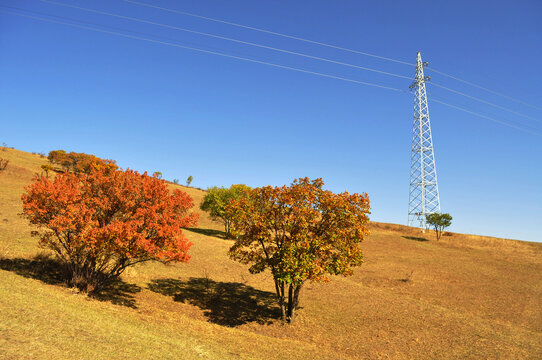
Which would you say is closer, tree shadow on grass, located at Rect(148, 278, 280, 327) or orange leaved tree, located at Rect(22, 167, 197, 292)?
orange leaved tree, located at Rect(22, 167, 197, 292)

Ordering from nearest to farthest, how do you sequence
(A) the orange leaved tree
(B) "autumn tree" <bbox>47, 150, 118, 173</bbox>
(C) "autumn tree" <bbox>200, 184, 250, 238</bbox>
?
(A) the orange leaved tree → (C) "autumn tree" <bbox>200, 184, 250, 238</bbox> → (B) "autumn tree" <bbox>47, 150, 118, 173</bbox>

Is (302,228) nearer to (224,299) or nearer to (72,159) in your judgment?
(224,299)

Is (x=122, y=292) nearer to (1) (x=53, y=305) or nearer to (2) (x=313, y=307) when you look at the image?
(1) (x=53, y=305)

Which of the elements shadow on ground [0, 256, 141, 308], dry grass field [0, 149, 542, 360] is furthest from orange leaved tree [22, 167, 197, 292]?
dry grass field [0, 149, 542, 360]

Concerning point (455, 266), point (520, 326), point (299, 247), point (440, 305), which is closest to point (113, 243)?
point (299, 247)

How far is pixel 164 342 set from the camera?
1276 cm

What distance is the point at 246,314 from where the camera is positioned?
20.7 m

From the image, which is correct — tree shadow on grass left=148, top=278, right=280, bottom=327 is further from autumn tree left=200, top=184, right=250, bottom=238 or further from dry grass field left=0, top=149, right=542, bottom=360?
autumn tree left=200, top=184, right=250, bottom=238

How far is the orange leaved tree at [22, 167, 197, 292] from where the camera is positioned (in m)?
16.1

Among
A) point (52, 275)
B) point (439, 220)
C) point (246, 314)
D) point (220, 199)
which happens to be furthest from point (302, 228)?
point (439, 220)

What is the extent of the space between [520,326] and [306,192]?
63.6 feet

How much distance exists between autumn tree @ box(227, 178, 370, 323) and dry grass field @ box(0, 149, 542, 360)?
3691mm

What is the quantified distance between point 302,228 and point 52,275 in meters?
16.9

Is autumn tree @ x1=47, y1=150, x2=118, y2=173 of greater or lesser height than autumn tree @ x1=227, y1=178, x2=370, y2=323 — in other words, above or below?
above
